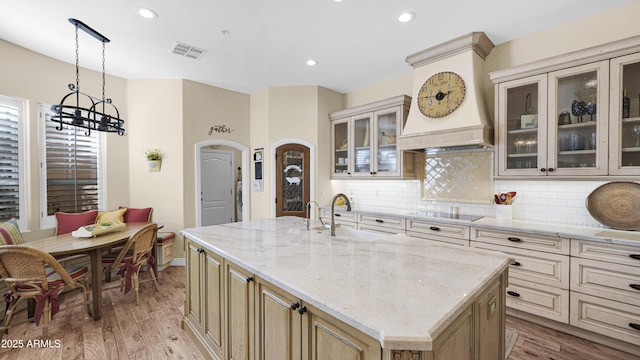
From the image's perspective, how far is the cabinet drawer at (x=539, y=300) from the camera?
2.45 m

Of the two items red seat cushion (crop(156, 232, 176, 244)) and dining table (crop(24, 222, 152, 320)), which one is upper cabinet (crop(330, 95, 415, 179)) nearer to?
red seat cushion (crop(156, 232, 176, 244))

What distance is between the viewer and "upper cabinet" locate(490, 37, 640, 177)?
235 cm

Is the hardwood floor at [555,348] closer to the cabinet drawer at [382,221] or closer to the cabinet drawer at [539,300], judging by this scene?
the cabinet drawer at [539,300]

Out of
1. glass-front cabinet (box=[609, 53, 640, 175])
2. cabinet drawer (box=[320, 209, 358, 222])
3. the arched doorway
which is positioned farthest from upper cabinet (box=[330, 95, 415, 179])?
glass-front cabinet (box=[609, 53, 640, 175])

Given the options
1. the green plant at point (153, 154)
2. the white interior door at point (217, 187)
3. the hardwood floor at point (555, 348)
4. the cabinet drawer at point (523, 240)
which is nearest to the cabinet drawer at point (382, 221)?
the cabinet drawer at point (523, 240)

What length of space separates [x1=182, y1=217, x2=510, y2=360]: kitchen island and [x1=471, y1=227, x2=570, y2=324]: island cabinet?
130 cm

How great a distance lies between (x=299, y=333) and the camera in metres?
1.28

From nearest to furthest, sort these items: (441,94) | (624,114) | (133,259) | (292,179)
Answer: (624,114)
(133,259)
(441,94)
(292,179)

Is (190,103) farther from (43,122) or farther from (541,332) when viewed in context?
(541,332)

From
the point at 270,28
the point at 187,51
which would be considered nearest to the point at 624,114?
the point at 270,28

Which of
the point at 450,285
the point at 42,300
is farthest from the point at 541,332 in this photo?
the point at 42,300

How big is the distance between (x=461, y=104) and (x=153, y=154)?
4.50 m

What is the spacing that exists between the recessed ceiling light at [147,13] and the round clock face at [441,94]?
3.07 m

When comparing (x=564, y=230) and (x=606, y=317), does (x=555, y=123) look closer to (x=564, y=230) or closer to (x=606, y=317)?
(x=564, y=230)
